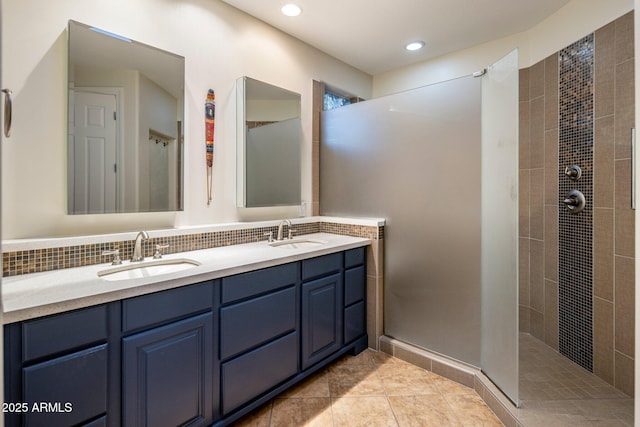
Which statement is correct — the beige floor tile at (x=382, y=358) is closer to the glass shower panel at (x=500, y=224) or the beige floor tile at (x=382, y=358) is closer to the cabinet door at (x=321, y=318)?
the cabinet door at (x=321, y=318)

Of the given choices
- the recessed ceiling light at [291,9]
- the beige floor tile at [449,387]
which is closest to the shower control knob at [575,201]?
the beige floor tile at [449,387]

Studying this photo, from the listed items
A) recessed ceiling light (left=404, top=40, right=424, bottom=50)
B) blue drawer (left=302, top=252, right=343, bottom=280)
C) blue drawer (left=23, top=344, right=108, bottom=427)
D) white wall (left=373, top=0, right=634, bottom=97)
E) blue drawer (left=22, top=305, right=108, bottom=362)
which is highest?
recessed ceiling light (left=404, top=40, right=424, bottom=50)

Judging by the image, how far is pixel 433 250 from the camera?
7.82 feet

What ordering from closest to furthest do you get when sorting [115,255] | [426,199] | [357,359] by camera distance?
[115,255] < [426,199] < [357,359]

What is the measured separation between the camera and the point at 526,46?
2.78 m

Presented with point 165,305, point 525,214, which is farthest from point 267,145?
point 525,214

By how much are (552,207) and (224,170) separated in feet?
7.81

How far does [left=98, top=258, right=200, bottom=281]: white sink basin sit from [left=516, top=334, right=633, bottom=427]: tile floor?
1937 mm

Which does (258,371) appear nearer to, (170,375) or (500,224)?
(170,375)

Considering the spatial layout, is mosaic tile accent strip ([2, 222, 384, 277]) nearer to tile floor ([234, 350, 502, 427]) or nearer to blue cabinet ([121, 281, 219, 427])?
blue cabinet ([121, 281, 219, 427])

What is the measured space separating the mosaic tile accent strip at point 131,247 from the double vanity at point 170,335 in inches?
2.4

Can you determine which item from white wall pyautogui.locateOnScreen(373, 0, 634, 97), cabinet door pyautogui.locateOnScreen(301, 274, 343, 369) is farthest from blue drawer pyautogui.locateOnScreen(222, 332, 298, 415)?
white wall pyautogui.locateOnScreen(373, 0, 634, 97)

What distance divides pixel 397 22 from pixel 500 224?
1695mm

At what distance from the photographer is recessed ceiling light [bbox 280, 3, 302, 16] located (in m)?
2.40
